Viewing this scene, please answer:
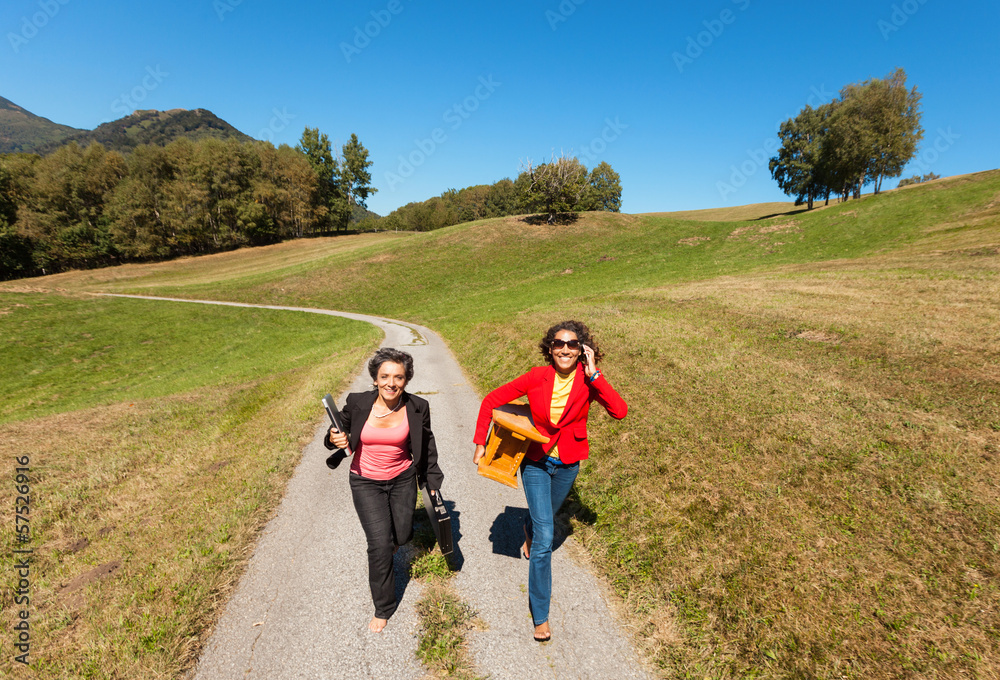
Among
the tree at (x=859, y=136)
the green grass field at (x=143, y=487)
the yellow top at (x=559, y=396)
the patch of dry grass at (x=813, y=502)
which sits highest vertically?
the tree at (x=859, y=136)

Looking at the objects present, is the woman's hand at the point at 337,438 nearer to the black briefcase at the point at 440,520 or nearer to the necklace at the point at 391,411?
the necklace at the point at 391,411

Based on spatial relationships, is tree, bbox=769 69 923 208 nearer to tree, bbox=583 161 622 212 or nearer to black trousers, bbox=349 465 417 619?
tree, bbox=583 161 622 212

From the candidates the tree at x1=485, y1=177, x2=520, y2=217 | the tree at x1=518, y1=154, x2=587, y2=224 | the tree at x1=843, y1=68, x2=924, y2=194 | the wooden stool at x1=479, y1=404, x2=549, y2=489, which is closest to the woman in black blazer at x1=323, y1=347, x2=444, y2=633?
the wooden stool at x1=479, y1=404, x2=549, y2=489

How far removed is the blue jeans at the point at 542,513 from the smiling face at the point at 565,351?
98cm

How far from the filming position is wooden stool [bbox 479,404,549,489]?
3.77 meters

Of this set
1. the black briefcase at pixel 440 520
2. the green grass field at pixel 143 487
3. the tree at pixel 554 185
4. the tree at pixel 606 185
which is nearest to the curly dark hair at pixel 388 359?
the black briefcase at pixel 440 520

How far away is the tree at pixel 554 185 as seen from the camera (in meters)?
47.6

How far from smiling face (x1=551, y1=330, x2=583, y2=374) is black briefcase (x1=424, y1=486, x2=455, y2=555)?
188cm

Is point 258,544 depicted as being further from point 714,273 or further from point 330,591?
point 714,273

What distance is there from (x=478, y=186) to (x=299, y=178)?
72.9m

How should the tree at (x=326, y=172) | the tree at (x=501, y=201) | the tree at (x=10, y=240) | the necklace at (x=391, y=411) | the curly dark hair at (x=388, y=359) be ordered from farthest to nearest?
the tree at (x=501, y=201) → the tree at (x=326, y=172) → the tree at (x=10, y=240) → the necklace at (x=391, y=411) → the curly dark hair at (x=388, y=359)

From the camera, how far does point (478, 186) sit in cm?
13175

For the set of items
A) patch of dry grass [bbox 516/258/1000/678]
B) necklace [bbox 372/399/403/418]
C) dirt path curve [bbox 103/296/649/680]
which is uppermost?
necklace [bbox 372/399/403/418]

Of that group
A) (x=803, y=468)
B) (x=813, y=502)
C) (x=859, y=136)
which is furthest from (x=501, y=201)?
(x=813, y=502)
